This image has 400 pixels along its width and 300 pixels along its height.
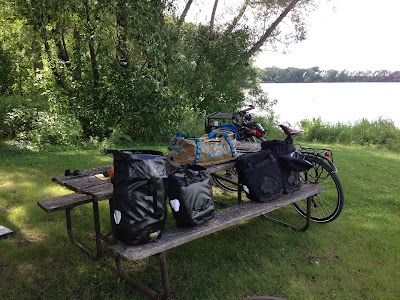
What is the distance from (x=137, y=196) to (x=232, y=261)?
128 centimetres

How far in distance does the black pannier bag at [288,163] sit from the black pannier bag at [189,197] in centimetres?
105

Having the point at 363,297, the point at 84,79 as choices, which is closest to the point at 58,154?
the point at 84,79

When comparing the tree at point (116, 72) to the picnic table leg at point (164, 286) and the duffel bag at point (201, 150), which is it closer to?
the duffel bag at point (201, 150)

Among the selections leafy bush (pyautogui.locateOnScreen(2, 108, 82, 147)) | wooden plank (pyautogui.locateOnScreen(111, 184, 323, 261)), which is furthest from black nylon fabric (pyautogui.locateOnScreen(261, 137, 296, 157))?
leafy bush (pyautogui.locateOnScreen(2, 108, 82, 147))

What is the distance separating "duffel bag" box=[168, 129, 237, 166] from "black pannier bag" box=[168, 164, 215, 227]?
1.47 feet

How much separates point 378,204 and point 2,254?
4.43m

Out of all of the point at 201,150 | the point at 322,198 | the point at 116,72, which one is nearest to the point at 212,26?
the point at 116,72

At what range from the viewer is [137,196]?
241cm

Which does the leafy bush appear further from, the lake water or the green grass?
the lake water

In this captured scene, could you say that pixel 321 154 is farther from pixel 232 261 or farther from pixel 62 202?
pixel 62 202

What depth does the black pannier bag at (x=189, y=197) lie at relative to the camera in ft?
8.69

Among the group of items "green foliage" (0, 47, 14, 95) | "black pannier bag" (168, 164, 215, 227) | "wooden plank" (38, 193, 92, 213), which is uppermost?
"green foliage" (0, 47, 14, 95)

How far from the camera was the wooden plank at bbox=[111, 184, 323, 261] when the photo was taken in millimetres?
2357

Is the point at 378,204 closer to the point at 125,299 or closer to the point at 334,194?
the point at 334,194
